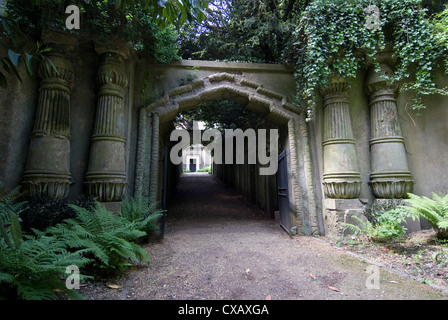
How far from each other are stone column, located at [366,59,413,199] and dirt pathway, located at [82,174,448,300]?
1.74 meters

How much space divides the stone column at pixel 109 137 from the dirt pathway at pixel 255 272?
132 cm

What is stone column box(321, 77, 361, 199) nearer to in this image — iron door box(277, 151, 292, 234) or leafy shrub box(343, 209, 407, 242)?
leafy shrub box(343, 209, 407, 242)

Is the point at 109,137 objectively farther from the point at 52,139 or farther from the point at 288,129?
the point at 288,129

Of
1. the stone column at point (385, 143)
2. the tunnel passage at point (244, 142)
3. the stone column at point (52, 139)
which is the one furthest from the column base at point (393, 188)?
the stone column at point (52, 139)

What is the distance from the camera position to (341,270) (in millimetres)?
3100

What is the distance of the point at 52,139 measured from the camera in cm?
385

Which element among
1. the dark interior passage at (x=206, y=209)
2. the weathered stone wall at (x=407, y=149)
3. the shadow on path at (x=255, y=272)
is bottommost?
the shadow on path at (x=255, y=272)

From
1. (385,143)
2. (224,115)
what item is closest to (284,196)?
(385,143)

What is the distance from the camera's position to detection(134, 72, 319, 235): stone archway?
4.97 metres

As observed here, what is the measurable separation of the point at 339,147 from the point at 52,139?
5.26 metres

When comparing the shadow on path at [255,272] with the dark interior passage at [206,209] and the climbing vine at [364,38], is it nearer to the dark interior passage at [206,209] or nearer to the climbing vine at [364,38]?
the dark interior passage at [206,209]

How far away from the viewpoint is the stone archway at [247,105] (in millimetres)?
Answer: 4969

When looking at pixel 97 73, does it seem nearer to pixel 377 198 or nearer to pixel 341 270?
pixel 341 270

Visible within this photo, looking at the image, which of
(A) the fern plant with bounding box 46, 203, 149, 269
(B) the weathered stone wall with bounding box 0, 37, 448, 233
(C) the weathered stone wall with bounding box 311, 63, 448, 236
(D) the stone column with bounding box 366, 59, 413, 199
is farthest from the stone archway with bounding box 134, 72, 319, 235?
(A) the fern plant with bounding box 46, 203, 149, 269
